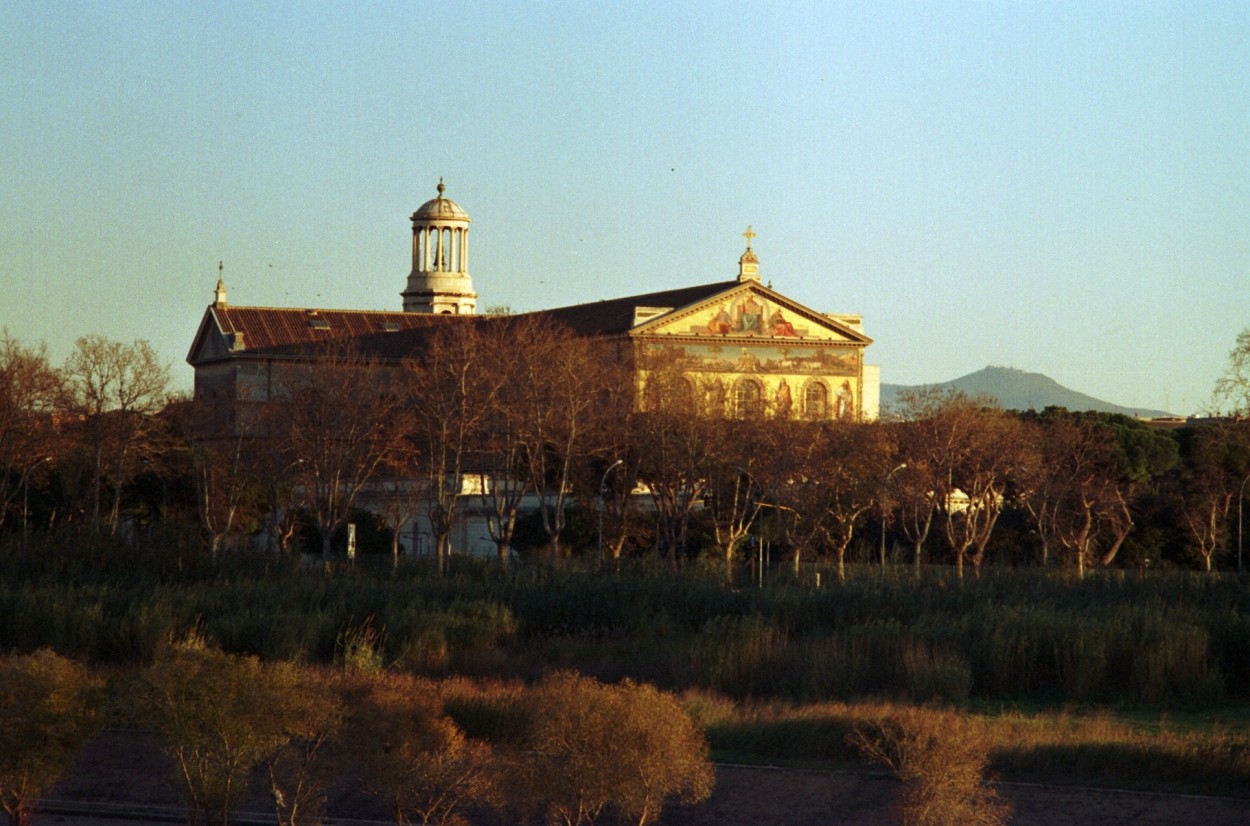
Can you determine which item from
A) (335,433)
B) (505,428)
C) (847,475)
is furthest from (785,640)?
(335,433)

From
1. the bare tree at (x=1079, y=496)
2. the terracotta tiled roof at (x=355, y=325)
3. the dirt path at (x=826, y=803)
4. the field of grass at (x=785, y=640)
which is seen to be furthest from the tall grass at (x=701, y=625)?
Answer: the terracotta tiled roof at (x=355, y=325)

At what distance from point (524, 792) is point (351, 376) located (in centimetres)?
4740

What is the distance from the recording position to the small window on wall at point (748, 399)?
196 ft

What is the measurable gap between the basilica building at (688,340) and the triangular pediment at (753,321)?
0.04m

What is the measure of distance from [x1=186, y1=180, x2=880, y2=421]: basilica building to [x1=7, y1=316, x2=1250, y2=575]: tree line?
982 centimetres

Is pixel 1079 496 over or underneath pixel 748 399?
underneath

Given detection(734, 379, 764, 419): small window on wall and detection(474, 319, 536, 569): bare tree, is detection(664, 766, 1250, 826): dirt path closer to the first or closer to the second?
detection(474, 319, 536, 569): bare tree

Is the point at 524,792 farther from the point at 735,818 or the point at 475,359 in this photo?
the point at 475,359

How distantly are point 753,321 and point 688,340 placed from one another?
3.11 m

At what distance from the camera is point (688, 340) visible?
7906cm

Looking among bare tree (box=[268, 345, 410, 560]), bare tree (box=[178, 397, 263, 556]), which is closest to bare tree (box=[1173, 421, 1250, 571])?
bare tree (box=[268, 345, 410, 560])

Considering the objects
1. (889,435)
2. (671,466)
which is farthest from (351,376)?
(889,435)

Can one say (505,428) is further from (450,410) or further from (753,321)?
(753,321)

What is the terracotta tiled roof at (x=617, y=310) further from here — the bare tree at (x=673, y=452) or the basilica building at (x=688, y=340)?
the bare tree at (x=673, y=452)
